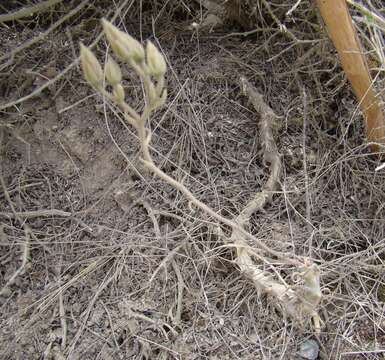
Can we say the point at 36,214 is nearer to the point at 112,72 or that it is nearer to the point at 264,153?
the point at 264,153

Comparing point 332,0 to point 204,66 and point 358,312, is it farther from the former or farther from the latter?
point 358,312

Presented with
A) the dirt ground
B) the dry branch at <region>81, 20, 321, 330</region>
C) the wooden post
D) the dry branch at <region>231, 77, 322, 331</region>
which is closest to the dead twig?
the dirt ground

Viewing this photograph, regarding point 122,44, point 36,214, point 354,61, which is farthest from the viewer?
point 36,214

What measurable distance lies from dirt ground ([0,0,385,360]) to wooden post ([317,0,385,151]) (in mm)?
81

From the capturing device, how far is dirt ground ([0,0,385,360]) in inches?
63.3

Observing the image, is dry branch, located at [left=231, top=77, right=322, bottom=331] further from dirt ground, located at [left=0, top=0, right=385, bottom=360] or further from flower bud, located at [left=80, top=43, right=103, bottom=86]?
flower bud, located at [left=80, top=43, right=103, bottom=86]

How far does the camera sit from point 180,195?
73.2 inches

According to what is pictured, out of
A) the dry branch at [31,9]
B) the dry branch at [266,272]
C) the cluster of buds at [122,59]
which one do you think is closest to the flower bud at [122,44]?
the cluster of buds at [122,59]

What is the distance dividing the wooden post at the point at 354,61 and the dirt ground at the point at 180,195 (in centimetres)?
8

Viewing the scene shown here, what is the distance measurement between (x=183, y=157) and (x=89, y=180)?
358 mm

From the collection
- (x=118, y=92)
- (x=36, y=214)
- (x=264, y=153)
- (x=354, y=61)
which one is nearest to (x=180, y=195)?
(x=264, y=153)

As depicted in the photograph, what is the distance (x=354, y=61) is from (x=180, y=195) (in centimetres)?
75

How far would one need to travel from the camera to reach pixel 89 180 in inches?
75.8

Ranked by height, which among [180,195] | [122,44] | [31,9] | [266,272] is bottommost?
[266,272]
